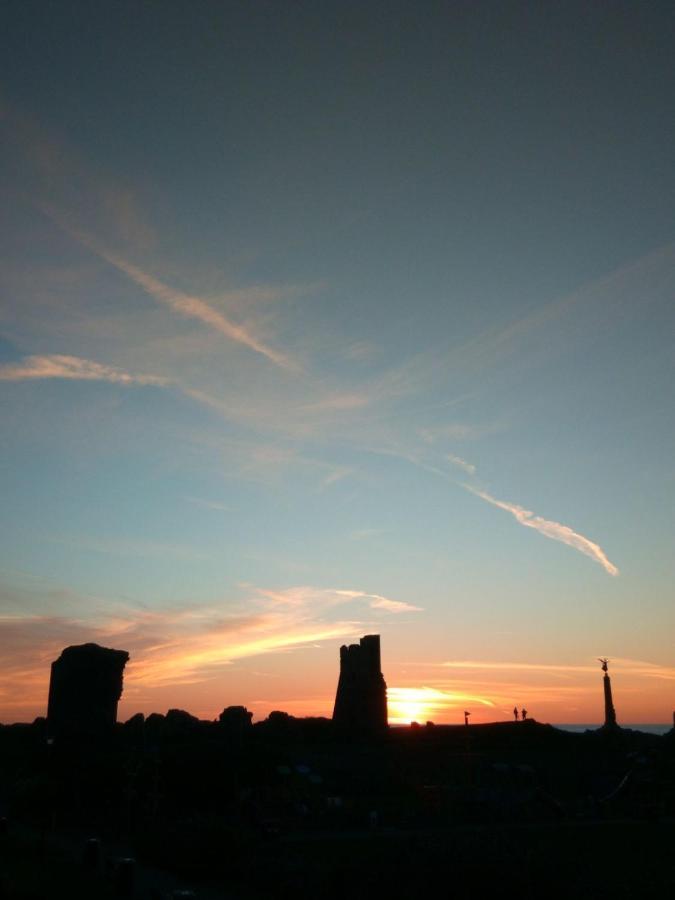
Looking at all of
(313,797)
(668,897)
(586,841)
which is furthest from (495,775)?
(668,897)

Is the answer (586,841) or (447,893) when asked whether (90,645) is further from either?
(447,893)

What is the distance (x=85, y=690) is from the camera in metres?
49.2

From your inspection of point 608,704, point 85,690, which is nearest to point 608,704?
point 608,704

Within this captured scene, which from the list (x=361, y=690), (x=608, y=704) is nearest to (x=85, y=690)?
(x=361, y=690)

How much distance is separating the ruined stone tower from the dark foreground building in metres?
15.7

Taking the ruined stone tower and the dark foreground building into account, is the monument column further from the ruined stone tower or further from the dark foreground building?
the dark foreground building

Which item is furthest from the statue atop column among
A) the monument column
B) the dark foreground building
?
the dark foreground building

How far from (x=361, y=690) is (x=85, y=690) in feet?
61.8

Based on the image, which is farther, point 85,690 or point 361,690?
point 361,690

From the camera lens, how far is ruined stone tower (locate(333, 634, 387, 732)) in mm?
54938

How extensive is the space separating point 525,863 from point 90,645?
116ft

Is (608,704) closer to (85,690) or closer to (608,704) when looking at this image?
(608,704)

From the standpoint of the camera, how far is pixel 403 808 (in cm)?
3734

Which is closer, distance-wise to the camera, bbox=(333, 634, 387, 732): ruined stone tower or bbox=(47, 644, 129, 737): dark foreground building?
bbox=(47, 644, 129, 737): dark foreground building
